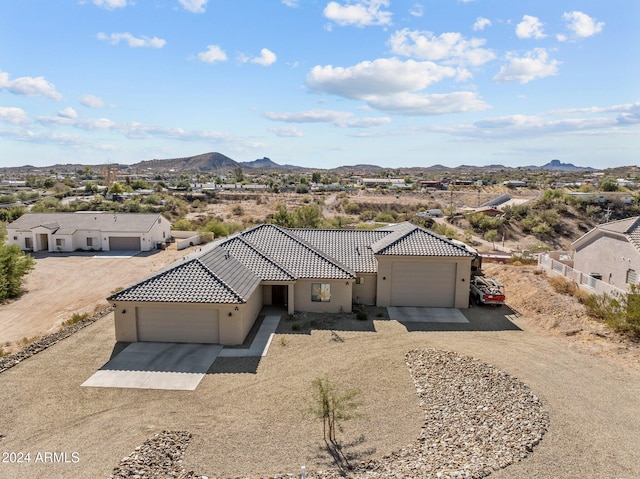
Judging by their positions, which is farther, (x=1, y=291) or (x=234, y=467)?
(x=1, y=291)

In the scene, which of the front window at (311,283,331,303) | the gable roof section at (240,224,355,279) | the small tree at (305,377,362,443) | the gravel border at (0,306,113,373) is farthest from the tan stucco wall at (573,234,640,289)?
the gravel border at (0,306,113,373)

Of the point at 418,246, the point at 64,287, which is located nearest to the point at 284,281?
the point at 418,246

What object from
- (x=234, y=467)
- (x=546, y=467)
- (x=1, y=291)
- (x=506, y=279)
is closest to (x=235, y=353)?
(x=234, y=467)

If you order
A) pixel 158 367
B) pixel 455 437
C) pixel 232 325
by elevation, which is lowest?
pixel 158 367

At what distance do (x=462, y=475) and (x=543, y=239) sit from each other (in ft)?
176

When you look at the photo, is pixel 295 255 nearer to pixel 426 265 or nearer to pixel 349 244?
pixel 349 244

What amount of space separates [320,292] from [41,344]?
1301 cm

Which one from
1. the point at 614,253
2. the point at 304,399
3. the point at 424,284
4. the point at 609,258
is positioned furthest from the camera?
the point at 609,258

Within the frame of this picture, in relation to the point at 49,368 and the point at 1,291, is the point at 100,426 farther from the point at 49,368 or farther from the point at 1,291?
the point at 1,291

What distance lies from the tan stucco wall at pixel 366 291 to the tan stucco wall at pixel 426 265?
18.1 inches

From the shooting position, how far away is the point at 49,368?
16281 mm

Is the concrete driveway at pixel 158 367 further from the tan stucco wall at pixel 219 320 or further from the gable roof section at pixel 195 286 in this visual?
the gable roof section at pixel 195 286

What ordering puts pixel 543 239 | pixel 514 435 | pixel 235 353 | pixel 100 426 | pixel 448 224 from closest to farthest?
pixel 514 435 → pixel 100 426 → pixel 235 353 → pixel 543 239 → pixel 448 224

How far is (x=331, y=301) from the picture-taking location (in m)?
23.2
